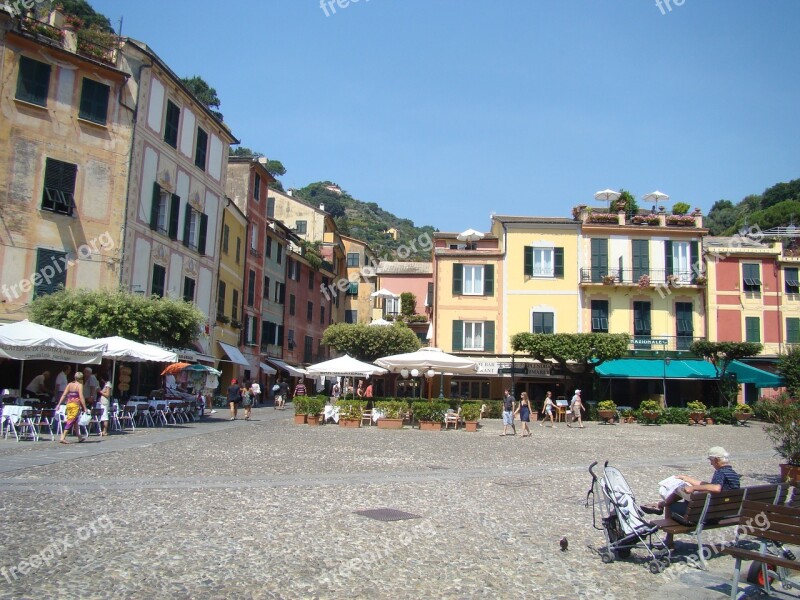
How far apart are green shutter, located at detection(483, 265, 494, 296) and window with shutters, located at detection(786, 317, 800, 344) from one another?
56.4ft

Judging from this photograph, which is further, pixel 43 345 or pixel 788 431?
pixel 43 345

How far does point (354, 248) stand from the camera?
68750mm

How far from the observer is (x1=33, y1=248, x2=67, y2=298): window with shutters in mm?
25469

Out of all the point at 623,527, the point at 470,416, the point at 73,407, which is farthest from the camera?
the point at 470,416

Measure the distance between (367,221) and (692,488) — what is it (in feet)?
446

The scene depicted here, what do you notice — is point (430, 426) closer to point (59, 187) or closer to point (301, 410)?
point (301, 410)

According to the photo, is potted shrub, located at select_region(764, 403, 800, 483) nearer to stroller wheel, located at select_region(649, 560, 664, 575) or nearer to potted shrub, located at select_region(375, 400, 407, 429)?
stroller wheel, located at select_region(649, 560, 664, 575)

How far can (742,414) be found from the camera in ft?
106

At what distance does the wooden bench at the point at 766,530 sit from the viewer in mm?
5473

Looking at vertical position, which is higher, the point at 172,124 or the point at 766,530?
the point at 172,124

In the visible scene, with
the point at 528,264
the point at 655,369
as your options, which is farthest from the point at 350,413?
the point at 655,369

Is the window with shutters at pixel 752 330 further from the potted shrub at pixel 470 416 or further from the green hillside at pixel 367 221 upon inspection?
the green hillside at pixel 367 221

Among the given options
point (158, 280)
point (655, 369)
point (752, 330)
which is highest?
point (158, 280)

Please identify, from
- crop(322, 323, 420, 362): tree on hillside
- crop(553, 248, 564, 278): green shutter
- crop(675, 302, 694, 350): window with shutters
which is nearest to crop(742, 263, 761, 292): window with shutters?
crop(675, 302, 694, 350): window with shutters
